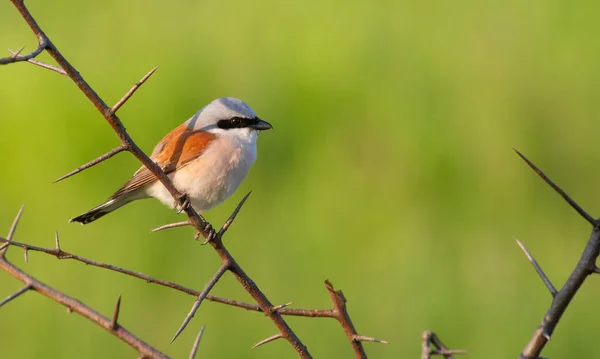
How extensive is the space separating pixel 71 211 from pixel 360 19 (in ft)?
7.99

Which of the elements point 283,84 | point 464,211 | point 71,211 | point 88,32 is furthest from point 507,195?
point 88,32

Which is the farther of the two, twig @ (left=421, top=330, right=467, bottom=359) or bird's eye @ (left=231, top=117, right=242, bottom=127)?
bird's eye @ (left=231, top=117, right=242, bottom=127)

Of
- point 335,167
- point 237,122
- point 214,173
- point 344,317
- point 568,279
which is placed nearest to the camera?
point 568,279

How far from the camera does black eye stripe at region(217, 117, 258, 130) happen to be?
10.8 ft

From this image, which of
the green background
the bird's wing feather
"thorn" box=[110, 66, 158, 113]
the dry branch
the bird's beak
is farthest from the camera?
the green background

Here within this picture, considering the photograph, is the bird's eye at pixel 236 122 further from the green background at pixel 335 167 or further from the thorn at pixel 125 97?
the thorn at pixel 125 97

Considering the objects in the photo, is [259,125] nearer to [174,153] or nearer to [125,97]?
[174,153]

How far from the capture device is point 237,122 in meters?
3.31

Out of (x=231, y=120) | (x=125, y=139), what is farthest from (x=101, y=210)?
(x=125, y=139)

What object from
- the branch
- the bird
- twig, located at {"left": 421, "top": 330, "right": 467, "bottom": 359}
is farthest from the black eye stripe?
twig, located at {"left": 421, "top": 330, "right": 467, "bottom": 359}

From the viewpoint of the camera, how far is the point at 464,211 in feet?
16.4

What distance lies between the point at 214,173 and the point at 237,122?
234mm

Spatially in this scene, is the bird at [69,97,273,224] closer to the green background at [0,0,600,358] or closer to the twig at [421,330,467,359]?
the green background at [0,0,600,358]

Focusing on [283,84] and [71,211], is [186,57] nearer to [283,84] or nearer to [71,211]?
[283,84]
